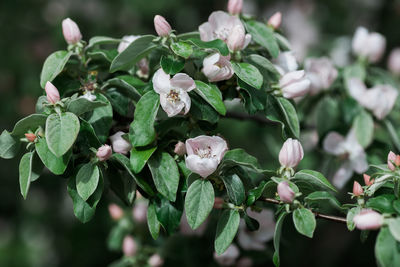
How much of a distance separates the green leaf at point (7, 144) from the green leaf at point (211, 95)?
0.41 metres

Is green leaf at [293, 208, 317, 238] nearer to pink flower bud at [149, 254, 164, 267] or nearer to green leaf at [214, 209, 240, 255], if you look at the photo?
green leaf at [214, 209, 240, 255]

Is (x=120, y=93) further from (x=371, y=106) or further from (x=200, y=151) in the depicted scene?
(x=371, y=106)

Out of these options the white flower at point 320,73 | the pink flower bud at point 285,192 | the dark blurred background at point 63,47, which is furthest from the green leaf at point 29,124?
the dark blurred background at point 63,47

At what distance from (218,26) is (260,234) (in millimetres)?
582

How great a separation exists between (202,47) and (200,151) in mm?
216

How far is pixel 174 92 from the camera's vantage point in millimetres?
1146

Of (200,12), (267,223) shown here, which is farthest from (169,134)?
(200,12)

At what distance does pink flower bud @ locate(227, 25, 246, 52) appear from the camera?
1.22 metres

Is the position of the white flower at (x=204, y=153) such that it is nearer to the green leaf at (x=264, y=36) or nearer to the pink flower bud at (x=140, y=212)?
the green leaf at (x=264, y=36)

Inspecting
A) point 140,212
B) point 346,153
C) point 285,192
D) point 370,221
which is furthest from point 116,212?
point 370,221

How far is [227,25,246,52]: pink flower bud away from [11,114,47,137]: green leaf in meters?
0.43

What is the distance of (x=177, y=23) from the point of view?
3465mm

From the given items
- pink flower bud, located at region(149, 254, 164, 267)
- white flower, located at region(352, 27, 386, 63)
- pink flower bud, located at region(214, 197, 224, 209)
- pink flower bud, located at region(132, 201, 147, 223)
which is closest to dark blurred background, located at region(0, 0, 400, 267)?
white flower, located at region(352, 27, 386, 63)

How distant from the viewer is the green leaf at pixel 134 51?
3.97 ft
